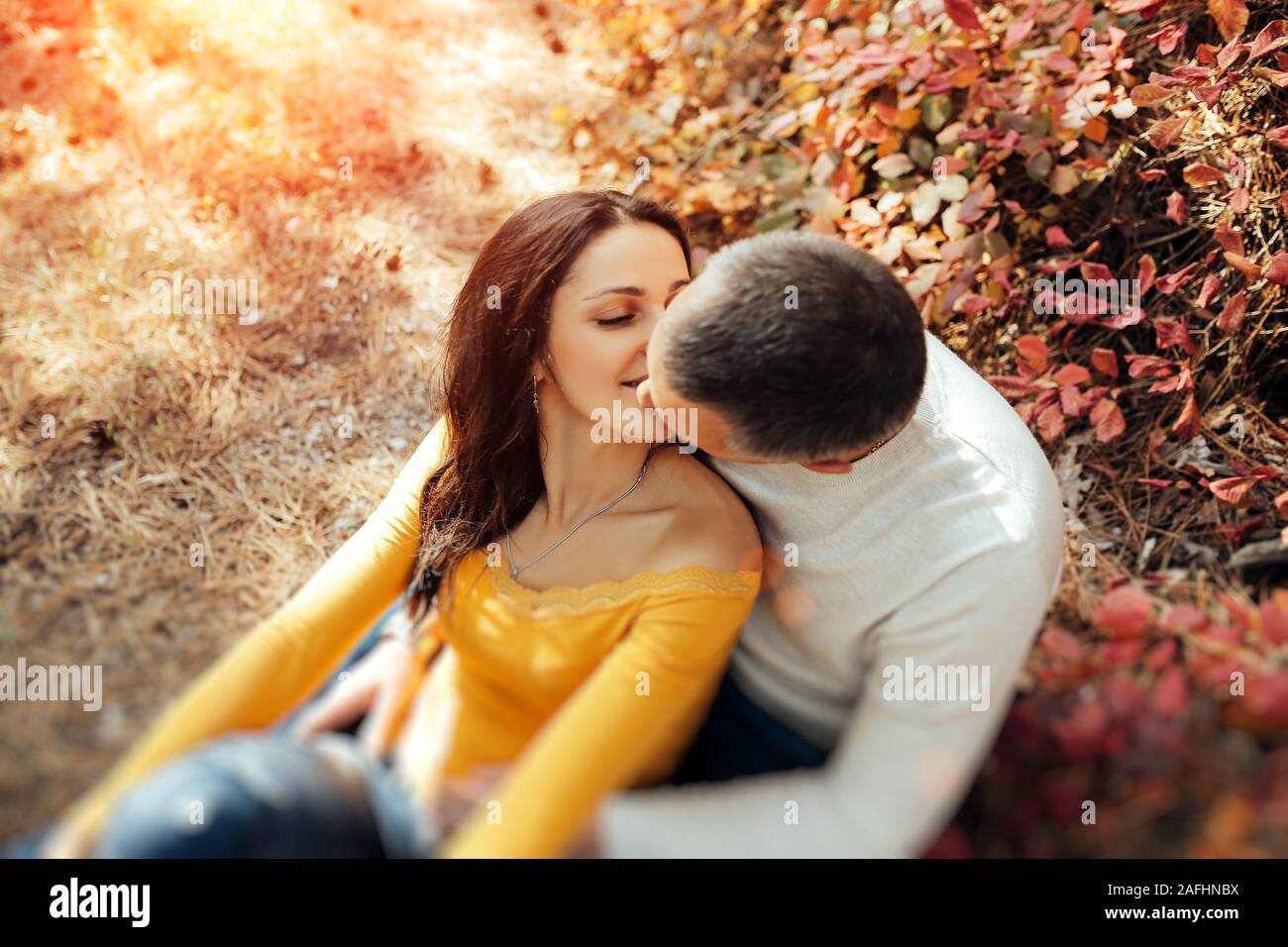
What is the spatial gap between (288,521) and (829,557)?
138 cm

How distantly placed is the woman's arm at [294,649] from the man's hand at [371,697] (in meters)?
→ 0.04

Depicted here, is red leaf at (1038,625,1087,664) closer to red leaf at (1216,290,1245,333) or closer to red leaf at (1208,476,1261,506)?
red leaf at (1208,476,1261,506)

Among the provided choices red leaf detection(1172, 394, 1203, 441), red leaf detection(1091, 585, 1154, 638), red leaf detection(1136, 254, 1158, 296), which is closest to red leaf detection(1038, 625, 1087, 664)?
red leaf detection(1091, 585, 1154, 638)

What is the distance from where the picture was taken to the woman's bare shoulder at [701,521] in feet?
5.26

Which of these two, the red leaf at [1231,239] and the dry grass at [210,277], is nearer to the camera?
the red leaf at [1231,239]

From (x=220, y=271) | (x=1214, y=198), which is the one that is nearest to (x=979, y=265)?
(x=1214, y=198)

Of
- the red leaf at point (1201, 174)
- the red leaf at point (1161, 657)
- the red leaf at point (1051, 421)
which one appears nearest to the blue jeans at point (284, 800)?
the red leaf at point (1161, 657)

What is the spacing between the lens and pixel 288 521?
7.50ft

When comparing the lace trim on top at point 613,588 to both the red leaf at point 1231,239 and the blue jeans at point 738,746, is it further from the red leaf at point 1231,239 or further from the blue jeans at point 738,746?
the red leaf at point 1231,239

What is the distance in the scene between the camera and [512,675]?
5.52 ft

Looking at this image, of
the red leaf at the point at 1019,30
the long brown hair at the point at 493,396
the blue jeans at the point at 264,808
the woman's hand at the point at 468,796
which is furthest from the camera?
the red leaf at the point at 1019,30
